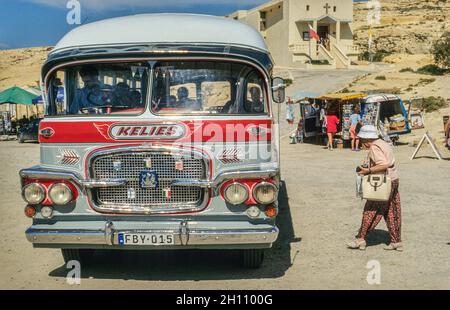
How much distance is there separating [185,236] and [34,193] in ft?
5.37

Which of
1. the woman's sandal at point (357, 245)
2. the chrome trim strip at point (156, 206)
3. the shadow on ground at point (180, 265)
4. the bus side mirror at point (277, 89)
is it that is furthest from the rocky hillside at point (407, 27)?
the chrome trim strip at point (156, 206)

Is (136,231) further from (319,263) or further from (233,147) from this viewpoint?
(319,263)

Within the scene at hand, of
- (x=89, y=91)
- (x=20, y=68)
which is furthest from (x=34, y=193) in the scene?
(x=20, y=68)

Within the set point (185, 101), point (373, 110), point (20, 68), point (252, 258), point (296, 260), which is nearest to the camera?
point (185, 101)

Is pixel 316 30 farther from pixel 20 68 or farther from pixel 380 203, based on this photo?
pixel 380 203

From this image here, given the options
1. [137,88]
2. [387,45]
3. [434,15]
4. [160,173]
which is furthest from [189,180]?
[434,15]

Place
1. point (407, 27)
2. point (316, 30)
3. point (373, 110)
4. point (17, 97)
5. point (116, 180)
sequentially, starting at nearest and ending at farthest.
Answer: point (116, 180) < point (373, 110) < point (17, 97) < point (316, 30) < point (407, 27)

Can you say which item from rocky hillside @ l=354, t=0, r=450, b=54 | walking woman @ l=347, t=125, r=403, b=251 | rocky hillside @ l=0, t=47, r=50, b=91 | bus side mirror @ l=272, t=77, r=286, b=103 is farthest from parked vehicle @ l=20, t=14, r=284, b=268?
rocky hillside @ l=354, t=0, r=450, b=54

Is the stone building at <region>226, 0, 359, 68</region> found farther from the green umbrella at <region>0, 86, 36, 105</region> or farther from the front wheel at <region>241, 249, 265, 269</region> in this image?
the front wheel at <region>241, 249, 265, 269</region>

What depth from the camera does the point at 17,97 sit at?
101 ft

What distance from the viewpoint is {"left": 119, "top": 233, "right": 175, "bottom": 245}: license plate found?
6273mm

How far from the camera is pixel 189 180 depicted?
6332 mm
